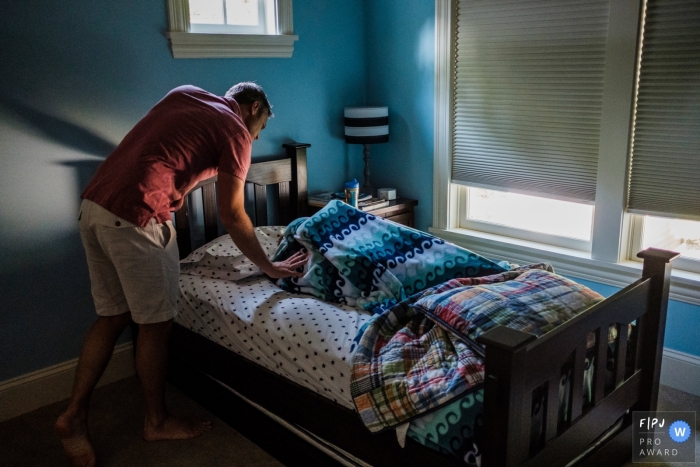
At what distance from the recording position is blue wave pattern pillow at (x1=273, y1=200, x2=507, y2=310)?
2.37 metres

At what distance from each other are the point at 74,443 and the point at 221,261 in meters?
0.90

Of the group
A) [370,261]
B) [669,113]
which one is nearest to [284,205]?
[370,261]

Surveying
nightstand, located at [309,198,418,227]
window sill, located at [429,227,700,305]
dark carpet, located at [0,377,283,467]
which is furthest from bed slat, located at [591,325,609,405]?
nightstand, located at [309,198,418,227]

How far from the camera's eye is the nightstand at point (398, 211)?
3424 mm

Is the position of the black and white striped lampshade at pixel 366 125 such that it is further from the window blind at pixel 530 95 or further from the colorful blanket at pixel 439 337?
the colorful blanket at pixel 439 337

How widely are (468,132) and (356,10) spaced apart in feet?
3.24

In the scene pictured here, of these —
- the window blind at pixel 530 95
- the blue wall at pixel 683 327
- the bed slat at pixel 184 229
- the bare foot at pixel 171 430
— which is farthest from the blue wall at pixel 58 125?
the blue wall at pixel 683 327

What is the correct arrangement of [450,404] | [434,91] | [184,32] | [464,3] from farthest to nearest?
1. [434,91]
2. [464,3]
3. [184,32]
4. [450,404]

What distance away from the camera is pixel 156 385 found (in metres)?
2.45

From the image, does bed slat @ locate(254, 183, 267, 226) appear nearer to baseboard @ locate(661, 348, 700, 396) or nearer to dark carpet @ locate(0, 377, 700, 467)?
dark carpet @ locate(0, 377, 700, 467)

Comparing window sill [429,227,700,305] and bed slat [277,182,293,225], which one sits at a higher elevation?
bed slat [277,182,293,225]

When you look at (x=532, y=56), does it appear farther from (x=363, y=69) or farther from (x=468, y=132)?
(x=363, y=69)

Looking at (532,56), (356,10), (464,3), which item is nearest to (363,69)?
(356,10)

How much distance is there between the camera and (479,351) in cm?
178
